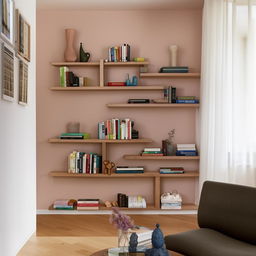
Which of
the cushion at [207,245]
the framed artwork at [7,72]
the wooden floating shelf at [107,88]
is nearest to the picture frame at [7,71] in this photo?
the framed artwork at [7,72]

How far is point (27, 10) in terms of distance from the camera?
4168 mm

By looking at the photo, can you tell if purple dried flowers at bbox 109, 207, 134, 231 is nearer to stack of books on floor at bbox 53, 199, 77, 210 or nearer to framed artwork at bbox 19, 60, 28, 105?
framed artwork at bbox 19, 60, 28, 105

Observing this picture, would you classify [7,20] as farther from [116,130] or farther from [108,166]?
[108,166]

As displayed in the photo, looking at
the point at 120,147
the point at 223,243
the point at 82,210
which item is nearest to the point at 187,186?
the point at 120,147

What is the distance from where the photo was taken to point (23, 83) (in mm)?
3875

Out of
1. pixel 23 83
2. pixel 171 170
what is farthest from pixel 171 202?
pixel 23 83

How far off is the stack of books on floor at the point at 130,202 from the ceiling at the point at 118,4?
94.6 inches

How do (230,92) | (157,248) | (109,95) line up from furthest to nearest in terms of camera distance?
1. (109,95)
2. (230,92)
3. (157,248)

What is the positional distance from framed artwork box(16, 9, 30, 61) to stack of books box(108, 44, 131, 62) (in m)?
1.52

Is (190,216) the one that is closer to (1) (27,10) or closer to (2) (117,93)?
(2) (117,93)

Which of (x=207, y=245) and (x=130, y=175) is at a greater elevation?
(x=130, y=175)

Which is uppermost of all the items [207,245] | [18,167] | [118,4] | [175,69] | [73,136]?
[118,4]

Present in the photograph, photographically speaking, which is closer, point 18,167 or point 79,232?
point 18,167

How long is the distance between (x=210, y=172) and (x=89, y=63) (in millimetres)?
2036
